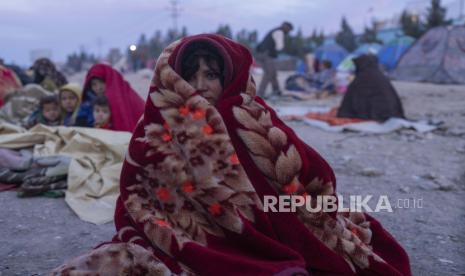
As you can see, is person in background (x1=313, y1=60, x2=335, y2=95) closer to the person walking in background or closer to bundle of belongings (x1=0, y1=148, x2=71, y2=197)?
the person walking in background

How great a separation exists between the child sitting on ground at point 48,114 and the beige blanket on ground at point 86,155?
405 mm

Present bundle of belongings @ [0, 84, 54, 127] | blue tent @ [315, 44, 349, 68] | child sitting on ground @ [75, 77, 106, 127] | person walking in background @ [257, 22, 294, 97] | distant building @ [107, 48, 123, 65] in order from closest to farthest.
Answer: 1. child sitting on ground @ [75, 77, 106, 127]
2. bundle of belongings @ [0, 84, 54, 127]
3. person walking in background @ [257, 22, 294, 97]
4. blue tent @ [315, 44, 349, 68]
5. distant building @ [107, 48, 123, 65]

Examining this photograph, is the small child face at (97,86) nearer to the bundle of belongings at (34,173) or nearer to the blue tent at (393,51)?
the bundle of belongings at (34,173)

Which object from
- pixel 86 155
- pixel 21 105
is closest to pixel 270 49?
pixel 21 105

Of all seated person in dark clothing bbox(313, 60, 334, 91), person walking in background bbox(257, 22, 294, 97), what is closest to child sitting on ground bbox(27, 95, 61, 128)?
person walking in background bbox(257, 22, 294, 97)

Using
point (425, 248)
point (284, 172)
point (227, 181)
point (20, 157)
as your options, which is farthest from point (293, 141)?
point (20, 157)

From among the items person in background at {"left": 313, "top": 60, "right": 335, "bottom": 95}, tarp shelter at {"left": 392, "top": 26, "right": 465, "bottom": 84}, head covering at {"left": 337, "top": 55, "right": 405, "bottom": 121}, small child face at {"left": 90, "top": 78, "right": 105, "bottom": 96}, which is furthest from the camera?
tarp shelter at {"left": 392, "top": 26, "right": 465, "bottom": 84}

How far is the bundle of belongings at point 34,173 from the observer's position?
3662mm

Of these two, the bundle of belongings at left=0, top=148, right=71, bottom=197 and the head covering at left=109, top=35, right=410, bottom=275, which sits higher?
the head covering at left=109, top=35, right=410, bottom=275

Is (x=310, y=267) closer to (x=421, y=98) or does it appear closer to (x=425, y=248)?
(x=425, y=248)

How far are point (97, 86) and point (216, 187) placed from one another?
322 centimetres

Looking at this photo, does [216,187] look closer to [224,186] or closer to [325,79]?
[224,186]

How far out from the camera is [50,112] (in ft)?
16.0

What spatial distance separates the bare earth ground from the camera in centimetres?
260
